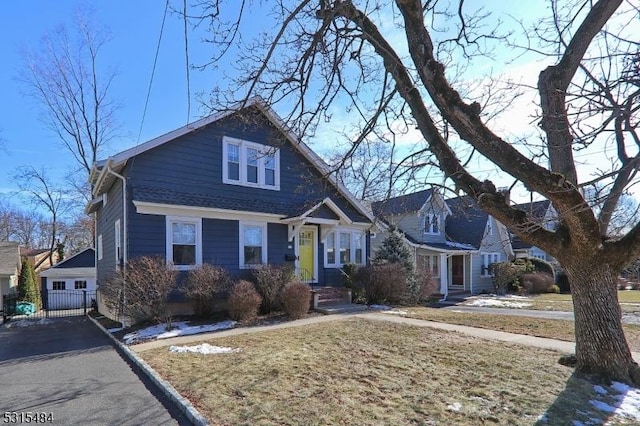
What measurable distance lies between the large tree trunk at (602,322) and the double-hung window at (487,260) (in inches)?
857

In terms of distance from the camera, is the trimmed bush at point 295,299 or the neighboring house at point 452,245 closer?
the trimmed bush at point 295,299

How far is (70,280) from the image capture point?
28656 mm

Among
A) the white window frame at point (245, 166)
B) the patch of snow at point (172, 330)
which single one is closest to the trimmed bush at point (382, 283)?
the white window frame at point (245, 166)

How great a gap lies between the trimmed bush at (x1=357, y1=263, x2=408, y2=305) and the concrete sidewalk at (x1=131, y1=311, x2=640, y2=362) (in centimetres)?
307

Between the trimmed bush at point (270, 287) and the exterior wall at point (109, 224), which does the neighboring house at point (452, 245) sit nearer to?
the trimmed bush at point (270, 287)

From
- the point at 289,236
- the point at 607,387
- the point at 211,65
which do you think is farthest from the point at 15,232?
the point at 607,387

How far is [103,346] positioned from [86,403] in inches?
179

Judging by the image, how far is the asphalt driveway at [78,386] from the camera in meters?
4.97

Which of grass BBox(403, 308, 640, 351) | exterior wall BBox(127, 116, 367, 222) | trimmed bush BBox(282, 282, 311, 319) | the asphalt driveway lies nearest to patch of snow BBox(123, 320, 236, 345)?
the asphalt driveway

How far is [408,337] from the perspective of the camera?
9258mm

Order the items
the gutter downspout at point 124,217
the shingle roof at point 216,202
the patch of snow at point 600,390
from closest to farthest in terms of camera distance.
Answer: the patch of snow at point 600,390, the gutter downspout at point 124,217, the shingle roof at point 216,202

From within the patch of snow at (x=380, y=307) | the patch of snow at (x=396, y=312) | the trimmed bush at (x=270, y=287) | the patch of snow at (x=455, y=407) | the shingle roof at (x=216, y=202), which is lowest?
the patch of snow at (x=380, y=307)

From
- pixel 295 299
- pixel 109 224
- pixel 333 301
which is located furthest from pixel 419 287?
pixel 109 224

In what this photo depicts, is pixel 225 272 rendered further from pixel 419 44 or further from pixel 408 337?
pixel 419 44
